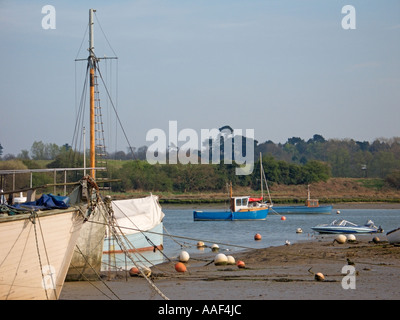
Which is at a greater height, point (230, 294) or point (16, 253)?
point (16, 253)

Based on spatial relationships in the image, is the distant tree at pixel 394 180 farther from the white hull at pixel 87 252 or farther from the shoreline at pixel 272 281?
the white hull at pixel 87 252

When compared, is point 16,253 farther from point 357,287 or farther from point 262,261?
point 262,261

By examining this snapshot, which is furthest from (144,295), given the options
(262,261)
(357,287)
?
(262,261)

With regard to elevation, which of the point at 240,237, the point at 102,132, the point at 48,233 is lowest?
the point at 240,237

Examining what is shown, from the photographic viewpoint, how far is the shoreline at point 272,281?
1625cm

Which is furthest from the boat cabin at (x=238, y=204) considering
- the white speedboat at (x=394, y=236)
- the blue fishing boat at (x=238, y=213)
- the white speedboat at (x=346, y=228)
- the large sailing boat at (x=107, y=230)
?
the white speedboat at (x=394, y=236)

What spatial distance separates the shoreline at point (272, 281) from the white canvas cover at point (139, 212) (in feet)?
15.1

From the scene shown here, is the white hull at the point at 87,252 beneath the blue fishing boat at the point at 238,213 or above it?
above

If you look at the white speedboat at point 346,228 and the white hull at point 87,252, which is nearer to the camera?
the white hull at point 87,252

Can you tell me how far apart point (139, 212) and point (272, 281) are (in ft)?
42.5

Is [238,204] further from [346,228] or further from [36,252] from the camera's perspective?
[36,252]

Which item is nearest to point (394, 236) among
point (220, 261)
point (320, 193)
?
point (220, 261)
